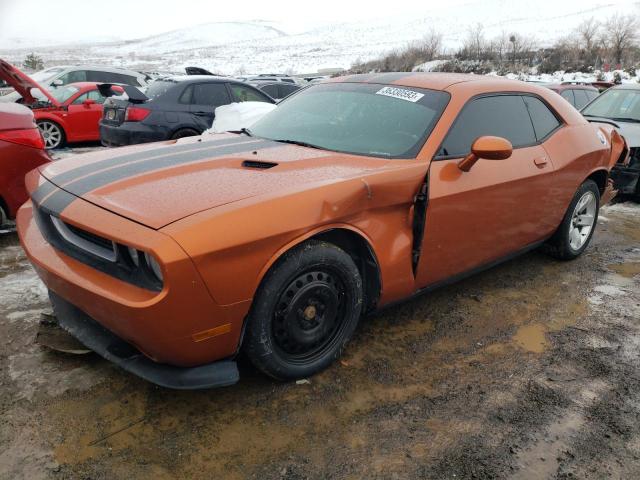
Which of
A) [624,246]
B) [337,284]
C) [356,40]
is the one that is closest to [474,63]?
[624,246]

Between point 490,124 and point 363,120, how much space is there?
87 cm

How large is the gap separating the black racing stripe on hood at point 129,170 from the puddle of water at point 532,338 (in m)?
1.93

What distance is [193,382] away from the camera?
2260 millimetres

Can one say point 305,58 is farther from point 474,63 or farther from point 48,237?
point 48,237

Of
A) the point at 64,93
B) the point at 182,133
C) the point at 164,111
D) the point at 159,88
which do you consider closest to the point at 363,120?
the point at 182,133

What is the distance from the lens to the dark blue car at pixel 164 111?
24.2 ft

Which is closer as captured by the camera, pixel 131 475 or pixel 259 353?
pixel 131 475

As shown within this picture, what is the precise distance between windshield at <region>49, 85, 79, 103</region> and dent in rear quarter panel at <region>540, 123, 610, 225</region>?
886 cm

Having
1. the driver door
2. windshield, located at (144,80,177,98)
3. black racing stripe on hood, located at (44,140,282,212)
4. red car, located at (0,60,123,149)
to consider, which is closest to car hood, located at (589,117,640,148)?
the driver door

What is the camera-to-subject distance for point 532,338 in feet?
10.8

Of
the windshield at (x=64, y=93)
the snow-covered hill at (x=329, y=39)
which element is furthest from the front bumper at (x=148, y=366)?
the snow-covered hill at (x=329, y=39)

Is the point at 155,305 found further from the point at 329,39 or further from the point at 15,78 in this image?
the point at 329,39

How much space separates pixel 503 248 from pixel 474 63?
3526 cm

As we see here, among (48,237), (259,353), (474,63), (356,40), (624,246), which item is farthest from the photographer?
(356,40)
